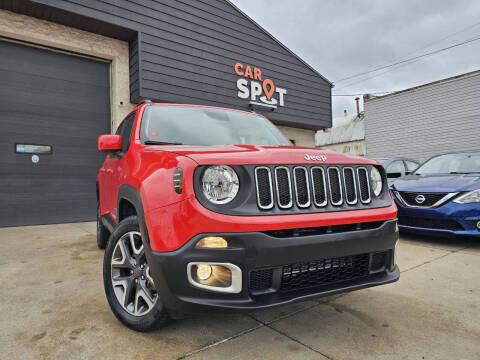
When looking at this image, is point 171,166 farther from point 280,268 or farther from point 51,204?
point 51,204

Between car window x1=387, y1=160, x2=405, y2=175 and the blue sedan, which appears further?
car window x1=387, y1=160, x2=405, y2=175

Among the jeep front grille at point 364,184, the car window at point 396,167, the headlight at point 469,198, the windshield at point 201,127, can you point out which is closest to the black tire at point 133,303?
the windshield at point 201,127

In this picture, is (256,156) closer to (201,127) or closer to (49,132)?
(201,127)

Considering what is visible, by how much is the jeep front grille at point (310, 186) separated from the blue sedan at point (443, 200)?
300 cm

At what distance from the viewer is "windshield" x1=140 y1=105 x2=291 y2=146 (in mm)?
2492

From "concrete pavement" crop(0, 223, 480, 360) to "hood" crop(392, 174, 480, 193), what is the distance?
5.10 feet

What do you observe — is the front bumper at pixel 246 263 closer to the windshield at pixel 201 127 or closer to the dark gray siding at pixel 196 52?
the windshield at pixel 201 127

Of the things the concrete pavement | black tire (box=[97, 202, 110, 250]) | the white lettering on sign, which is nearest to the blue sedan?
the concrete pavement

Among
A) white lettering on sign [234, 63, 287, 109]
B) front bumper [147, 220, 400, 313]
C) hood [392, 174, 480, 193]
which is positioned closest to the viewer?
front bumper [147, 220, 400, 313]

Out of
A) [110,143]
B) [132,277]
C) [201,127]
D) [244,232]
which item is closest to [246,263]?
[244,232]

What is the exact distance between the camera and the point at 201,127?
2662 mm

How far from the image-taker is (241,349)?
1.80 m

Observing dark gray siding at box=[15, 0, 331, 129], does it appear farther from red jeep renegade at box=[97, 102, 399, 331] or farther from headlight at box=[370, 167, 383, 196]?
headlight at box=[370, 167, 383, 196]

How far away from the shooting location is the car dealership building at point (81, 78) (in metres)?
6.34
